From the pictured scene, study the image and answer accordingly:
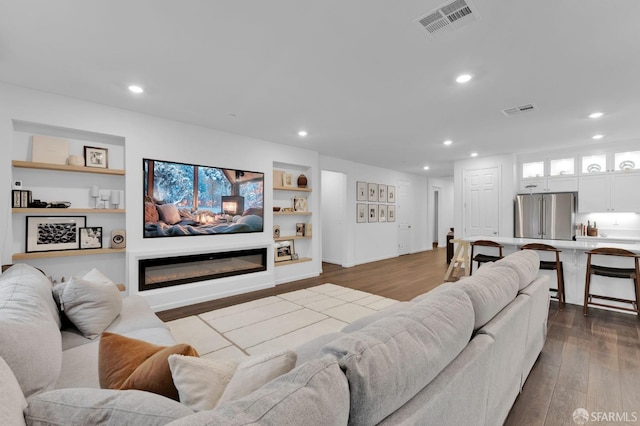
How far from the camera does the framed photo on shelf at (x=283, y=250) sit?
5.45 m

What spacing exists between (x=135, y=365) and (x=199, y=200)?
3.53m

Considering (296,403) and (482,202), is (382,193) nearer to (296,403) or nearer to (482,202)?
(482,202)

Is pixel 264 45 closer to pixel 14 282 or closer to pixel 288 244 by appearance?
pixel 14 282

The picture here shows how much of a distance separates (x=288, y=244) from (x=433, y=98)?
3575 mm

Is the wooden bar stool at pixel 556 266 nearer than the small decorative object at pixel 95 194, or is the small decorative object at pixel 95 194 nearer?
the small decorative object at pixel 95 194

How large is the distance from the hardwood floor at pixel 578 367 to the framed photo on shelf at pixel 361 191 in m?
3.03

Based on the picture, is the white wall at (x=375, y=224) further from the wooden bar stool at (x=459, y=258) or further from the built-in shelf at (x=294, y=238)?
the wooden bar stool at (x=459, y=258)

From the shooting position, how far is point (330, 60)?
2473 millimetres

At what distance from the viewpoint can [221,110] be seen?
143 inches

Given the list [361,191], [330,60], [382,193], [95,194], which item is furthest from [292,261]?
[330,60]

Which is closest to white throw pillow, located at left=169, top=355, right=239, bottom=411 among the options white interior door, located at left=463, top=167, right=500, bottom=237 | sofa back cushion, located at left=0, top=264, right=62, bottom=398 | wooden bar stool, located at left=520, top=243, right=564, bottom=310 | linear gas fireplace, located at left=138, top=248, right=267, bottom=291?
sofa back cushion, located at left=0, top=264, right=62, bottom=398

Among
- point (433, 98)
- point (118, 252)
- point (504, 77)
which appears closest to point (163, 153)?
point (118, 252)

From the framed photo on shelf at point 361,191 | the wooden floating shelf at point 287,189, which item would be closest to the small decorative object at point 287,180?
the wooden floating shelf at point 287,189

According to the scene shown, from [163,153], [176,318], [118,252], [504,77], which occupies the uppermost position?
[504,77]
